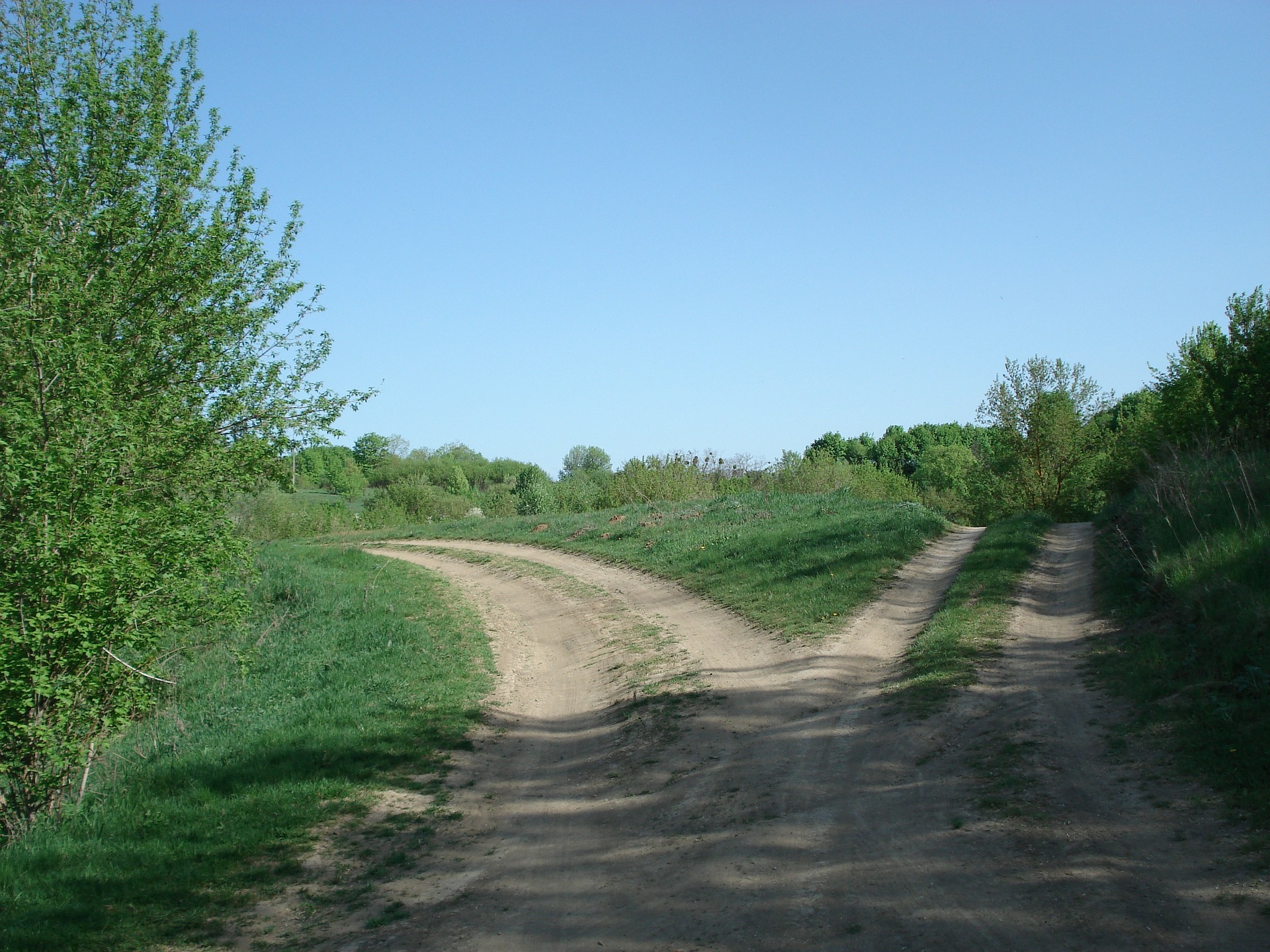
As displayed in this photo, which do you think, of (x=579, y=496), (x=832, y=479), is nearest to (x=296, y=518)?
(x=579, y=496)

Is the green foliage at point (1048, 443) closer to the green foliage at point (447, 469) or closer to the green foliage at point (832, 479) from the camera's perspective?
the green foliage at point (832, 479)

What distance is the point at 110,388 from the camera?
839cm

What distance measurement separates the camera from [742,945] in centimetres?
454

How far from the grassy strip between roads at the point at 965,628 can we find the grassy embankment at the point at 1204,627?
1324mm

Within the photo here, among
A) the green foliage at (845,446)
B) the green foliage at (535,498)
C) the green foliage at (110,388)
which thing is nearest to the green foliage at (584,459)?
the green foliage at (845,446)

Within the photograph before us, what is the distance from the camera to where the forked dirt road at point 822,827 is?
450 centimetres

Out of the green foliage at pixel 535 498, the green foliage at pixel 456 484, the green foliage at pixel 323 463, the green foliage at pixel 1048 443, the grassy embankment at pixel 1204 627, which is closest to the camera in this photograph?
the grassy embankment at pixel 1204 627

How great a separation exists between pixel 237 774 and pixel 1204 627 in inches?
389

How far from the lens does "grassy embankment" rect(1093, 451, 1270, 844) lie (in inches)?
235

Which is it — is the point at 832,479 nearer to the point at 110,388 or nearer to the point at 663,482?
the point at 663,482

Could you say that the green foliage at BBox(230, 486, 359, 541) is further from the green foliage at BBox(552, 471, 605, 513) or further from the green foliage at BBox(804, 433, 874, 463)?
the green foliage at BBox(804, 433, 874, 463)

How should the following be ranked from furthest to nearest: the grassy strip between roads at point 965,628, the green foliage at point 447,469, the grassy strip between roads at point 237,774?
the green foliage at point 447,469, the grassy strip between roads at point 965,628, the grassy strip between roads at point 237,774

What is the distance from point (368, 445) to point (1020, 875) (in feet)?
50.5

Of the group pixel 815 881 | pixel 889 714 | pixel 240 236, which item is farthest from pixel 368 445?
pixel 815 881
